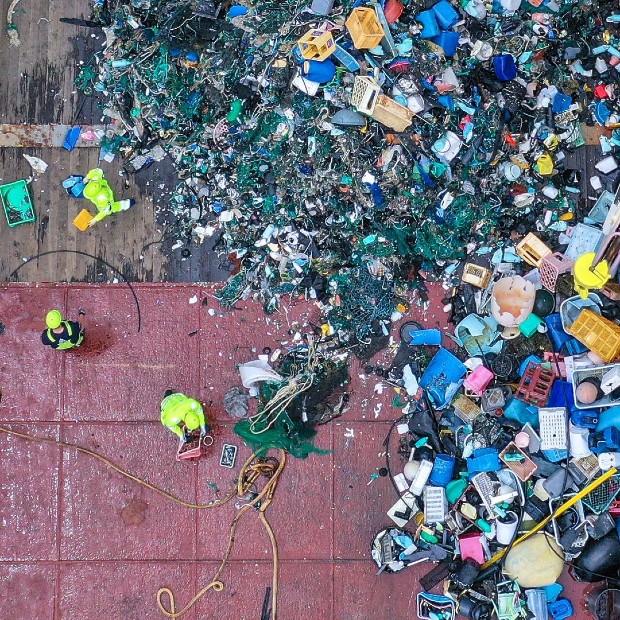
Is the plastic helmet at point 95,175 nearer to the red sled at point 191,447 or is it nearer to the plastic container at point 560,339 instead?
the red sled at point 191,447

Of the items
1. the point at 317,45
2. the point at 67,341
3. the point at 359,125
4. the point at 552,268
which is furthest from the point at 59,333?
the point at 552,268

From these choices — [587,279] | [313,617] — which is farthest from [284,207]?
[313,617]

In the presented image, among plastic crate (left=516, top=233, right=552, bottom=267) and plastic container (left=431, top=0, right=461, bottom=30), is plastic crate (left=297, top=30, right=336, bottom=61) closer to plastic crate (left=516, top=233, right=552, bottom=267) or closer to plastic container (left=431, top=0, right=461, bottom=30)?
plastic container (left=431, top=0, right=461, bottom=30)

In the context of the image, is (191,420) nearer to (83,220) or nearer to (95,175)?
(83,220)

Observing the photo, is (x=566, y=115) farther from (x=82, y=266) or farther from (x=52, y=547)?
(x=52, y=547)

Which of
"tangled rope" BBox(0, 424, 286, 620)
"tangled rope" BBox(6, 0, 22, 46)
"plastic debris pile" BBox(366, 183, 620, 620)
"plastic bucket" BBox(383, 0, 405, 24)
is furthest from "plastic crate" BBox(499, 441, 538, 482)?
"tangled rope" BBox(6, 0, 22, 46)
